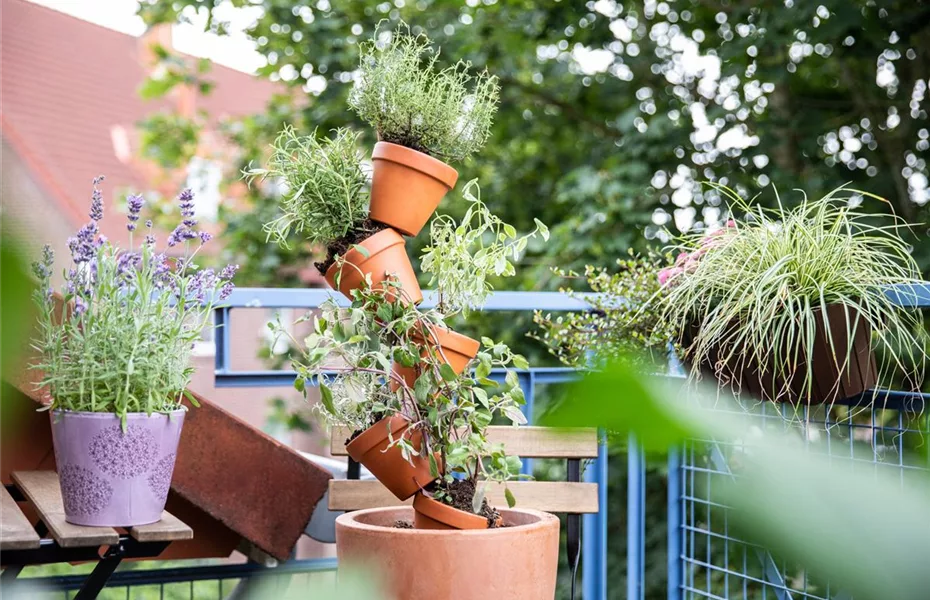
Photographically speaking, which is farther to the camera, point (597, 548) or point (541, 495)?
point (597, 548)

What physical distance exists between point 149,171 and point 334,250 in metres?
5.44

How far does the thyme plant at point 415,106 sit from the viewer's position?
148cm

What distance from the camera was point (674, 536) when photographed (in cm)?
210

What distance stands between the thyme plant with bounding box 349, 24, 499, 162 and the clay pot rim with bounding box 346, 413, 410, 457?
1.45 feet

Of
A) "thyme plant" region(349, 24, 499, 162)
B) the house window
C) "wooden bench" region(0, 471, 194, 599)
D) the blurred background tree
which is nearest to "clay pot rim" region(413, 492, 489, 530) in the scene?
"wooden bench" region(0, 471, 194, 599)

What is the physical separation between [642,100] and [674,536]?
8.68 feet

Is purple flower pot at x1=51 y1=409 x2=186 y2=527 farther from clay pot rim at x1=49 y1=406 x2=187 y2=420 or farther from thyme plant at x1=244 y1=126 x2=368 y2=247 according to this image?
thyme plant at x1=244 y1=126 x2=368 y2=247

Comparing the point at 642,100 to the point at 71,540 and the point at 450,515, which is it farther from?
the point at 71,540

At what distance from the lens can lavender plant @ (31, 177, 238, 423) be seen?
1.27 metres

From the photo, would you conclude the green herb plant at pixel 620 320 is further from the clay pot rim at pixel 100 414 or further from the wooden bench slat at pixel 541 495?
the clay pot rim at pixel 100 414

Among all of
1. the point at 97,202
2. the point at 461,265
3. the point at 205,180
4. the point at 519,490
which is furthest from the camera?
the point at 205,180

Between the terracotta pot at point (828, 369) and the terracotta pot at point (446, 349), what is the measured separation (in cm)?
46

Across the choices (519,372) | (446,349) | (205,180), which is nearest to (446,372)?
(446,349)

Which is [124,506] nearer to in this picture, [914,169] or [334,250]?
[334,250]
